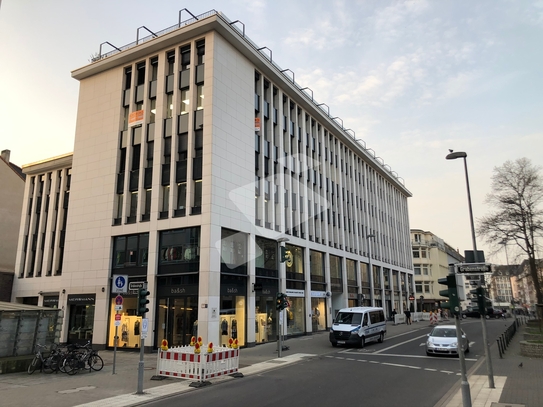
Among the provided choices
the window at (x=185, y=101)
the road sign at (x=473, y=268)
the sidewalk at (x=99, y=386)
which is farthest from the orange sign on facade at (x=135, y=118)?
the road sign at (x=473, y=268)

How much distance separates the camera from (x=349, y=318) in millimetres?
25141

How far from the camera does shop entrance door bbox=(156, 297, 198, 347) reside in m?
23.5

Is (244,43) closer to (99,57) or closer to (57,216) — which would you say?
(99,57)

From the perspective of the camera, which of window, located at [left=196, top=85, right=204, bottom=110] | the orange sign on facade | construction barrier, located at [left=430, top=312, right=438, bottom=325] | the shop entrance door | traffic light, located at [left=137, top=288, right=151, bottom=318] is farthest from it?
construction barrier, located at [left=430, top=312, right=438, bottom=325]

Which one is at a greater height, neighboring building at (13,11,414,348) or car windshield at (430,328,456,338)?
neighboring building at (13,11,414,348)

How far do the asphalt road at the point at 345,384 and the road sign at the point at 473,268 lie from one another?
3576 mm

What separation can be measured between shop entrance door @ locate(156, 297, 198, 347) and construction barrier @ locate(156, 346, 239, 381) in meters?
8.13

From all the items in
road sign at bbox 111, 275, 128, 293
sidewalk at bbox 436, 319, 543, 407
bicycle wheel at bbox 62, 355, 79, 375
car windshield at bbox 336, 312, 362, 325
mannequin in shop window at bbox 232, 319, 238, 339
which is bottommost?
sidewalk at bbox 436, 319, 543, 407

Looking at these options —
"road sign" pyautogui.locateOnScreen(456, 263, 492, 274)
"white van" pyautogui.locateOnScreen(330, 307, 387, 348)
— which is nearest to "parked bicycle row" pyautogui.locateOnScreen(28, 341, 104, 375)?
"white van" pyautogui.locateOnScreen(330, 307, 387, 348)

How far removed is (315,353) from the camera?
2180 cm

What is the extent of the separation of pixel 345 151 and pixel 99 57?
28196mm

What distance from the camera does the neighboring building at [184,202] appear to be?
2456cm

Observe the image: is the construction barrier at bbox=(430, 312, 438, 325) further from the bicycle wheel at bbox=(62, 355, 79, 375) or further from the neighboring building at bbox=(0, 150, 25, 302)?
the neighboring building at bbox=(0, 150, 25, 302)

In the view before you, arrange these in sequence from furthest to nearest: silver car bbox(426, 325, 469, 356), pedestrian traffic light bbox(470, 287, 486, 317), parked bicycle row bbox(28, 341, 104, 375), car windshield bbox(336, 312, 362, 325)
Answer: car windshield bbox(336, 312, 362, 325)
silver car bbox(426, 325, 469, 356)
parked bicycle row bbox(28, 341, 104, 375)
pedestrian traffic light bbox(470, 287, 486, 317)
